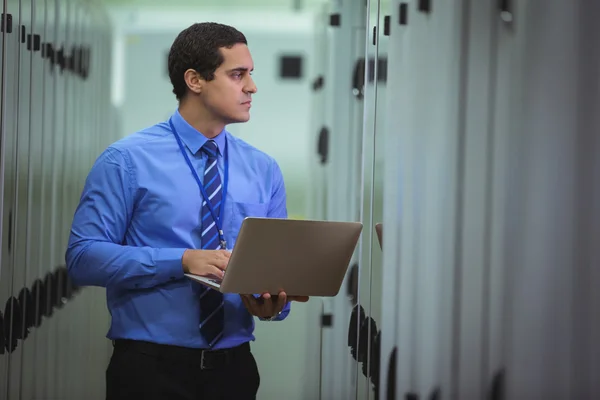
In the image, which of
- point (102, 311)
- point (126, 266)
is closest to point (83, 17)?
point (102, 311)

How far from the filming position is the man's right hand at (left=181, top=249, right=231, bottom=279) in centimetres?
168

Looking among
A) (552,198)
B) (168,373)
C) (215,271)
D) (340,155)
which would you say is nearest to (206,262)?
(215,271)

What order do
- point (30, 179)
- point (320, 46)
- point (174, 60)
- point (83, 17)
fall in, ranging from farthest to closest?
1. point (320, 46)
2. point (83, 17)
3. point (30, 179)
4. point (174, 60)

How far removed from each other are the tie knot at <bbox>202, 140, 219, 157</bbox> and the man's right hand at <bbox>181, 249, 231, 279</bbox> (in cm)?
32

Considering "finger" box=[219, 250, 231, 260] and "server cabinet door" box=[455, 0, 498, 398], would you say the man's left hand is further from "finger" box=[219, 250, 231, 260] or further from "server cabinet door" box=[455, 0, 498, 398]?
"server cabinet door" box=[455, 0, 498, 398]

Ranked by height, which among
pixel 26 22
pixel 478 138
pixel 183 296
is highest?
pixel 26 22

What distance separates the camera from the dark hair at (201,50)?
1952mm

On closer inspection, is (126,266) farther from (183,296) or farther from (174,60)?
(174,60)

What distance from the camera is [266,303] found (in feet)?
5.70

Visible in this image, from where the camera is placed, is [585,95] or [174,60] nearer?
[585,95]

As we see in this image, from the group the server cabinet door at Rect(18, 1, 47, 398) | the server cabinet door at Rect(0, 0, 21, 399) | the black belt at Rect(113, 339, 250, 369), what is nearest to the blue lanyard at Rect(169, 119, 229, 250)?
the black belt at Rect(113, 339, 250, 369)

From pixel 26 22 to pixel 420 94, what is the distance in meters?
1.25

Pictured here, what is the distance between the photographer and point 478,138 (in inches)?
73.9

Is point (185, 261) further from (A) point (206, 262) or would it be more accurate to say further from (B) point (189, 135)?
(B) point (189, 135)
